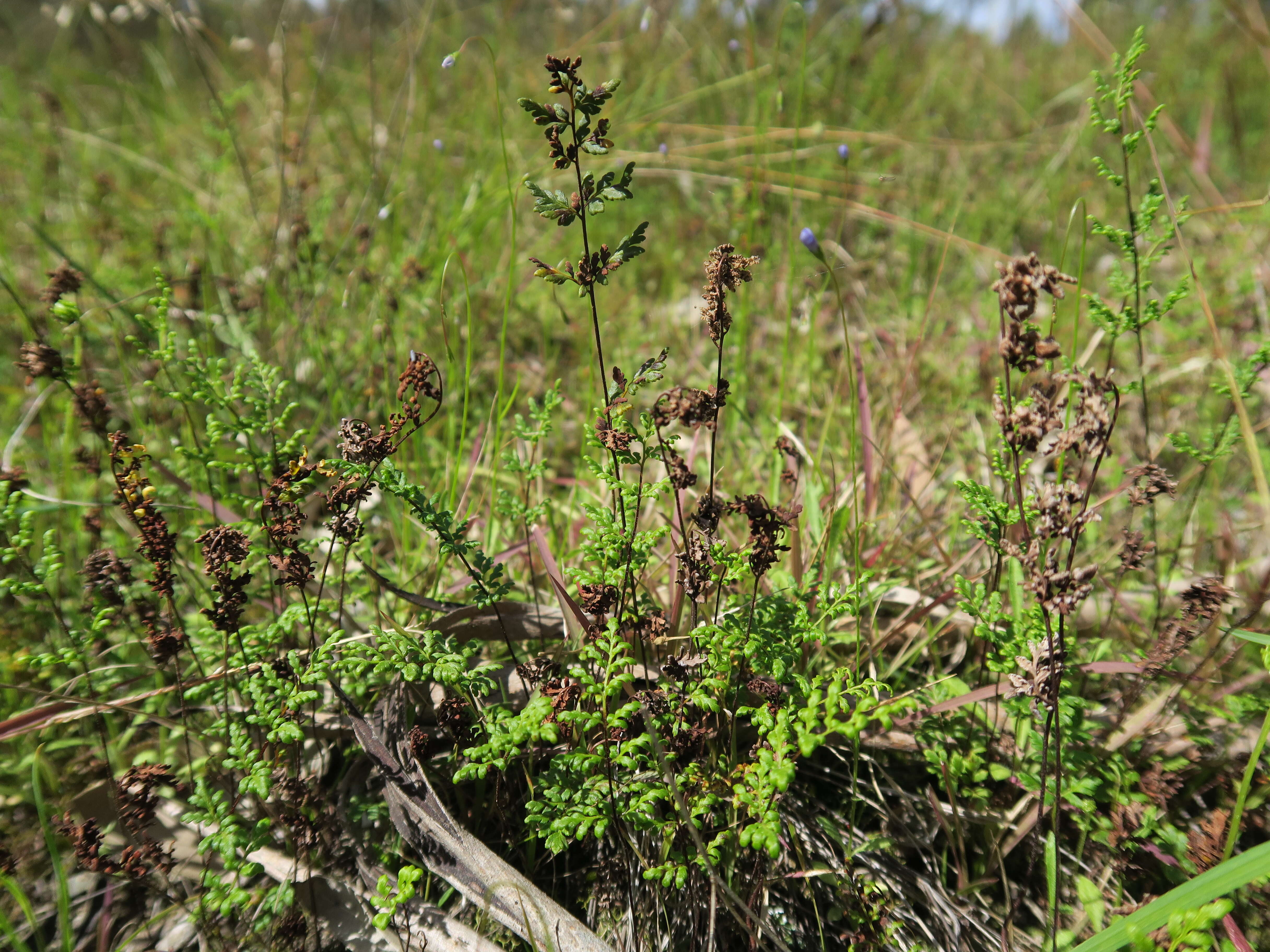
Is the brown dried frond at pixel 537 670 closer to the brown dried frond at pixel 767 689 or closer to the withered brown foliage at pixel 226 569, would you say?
the brown dried frond at pixel 767 689

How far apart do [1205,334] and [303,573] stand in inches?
136

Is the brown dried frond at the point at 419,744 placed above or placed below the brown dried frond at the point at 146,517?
below

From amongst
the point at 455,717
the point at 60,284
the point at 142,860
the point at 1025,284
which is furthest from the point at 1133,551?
the point at 60,284

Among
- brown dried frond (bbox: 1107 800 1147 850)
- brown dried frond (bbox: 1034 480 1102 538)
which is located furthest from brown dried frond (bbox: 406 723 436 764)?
brown dried frond (bbox: 1107 800 1147 850)

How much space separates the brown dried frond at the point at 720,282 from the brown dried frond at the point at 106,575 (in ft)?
4.07

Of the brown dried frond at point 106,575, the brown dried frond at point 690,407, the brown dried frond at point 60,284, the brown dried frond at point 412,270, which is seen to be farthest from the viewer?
the brown dried frond at point 412,270

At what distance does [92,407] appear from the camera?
64.6 inches

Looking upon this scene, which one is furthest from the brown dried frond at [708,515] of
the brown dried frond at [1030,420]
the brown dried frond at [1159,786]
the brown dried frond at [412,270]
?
the brown dried frond at [412,270]

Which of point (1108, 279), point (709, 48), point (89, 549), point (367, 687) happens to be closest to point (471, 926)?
point (367, 687)

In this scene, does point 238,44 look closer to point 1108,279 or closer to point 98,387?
point 98,387

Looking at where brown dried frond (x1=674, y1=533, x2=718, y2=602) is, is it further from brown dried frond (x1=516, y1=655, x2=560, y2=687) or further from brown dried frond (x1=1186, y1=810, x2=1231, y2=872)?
brown dried frond (x1=1186, y1=810, x2=1231, y2=872)

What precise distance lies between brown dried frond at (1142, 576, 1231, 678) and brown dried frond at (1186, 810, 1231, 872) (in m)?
0.28

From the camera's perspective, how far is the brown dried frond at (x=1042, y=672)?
1.17m

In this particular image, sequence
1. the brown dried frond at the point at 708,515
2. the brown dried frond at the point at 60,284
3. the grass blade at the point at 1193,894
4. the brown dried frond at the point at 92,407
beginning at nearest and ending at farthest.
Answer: the grass blade at the point at 1193,894
the brown dried frond at the point at 708,515
the brown dried frond at the point at 92,407
the brown dried frond at the point at 60,284
